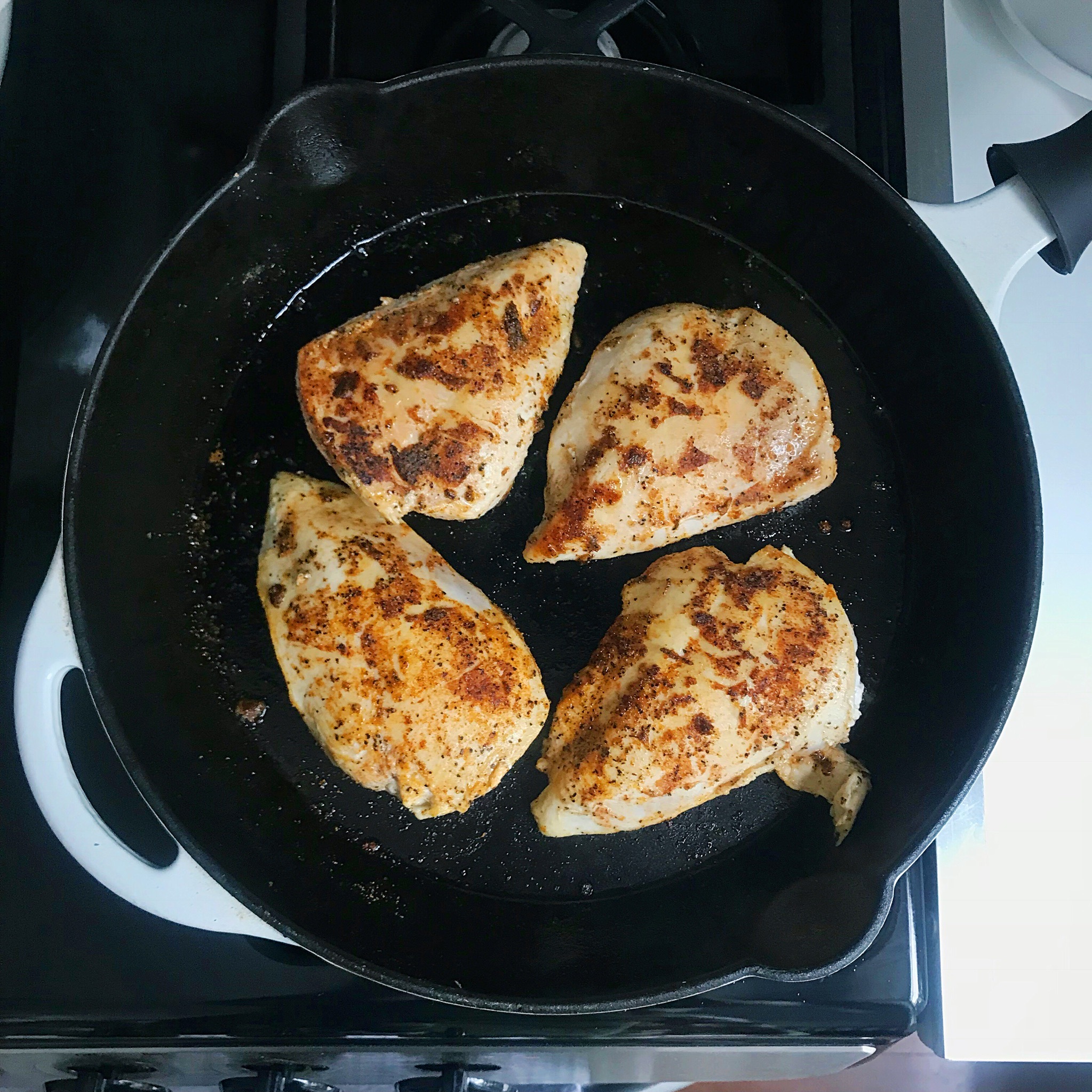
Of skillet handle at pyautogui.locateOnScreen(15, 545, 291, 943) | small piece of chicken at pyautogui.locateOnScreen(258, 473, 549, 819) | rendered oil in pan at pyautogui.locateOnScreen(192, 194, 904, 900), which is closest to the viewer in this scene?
skillet handle at pyautogui.locateOnScreen(15, 545, 291, 943)

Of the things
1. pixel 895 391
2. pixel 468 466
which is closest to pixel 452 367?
pixel 468 466

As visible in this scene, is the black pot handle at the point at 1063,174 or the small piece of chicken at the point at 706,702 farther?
the small piece of chicken at the point at 706,702

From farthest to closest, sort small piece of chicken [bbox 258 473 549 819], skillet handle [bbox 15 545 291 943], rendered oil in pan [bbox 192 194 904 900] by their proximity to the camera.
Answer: rendered oil in pan [bbox 192 194 904 900] < small piece of chicken [bbox 258 473 549 819] < skillet handle [bbox 15 545 291 943]

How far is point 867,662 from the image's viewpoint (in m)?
1.57

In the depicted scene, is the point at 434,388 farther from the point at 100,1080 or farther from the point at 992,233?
the point at 100,1080

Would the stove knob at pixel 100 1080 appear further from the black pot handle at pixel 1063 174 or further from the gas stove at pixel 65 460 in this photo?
the black pot handle at pixel 1063 174

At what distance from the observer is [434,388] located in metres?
1.39

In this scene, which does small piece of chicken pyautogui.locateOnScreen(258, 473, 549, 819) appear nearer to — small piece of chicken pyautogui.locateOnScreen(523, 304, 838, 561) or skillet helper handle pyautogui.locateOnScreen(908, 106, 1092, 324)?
small piece of chicken pyautogui.locateOnScreen(523, 304, 838, 561)

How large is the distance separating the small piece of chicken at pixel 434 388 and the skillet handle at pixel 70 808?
45cm

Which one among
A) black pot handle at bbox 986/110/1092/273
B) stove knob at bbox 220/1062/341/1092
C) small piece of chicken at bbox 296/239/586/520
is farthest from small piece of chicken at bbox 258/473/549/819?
black pot handle at bbox 986/110/1092/273

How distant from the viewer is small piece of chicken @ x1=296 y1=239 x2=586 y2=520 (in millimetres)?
1383

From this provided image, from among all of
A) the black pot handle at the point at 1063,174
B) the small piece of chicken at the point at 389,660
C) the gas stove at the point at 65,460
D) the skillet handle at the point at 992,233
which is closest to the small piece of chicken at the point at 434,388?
the small piece of chicken at the point at 389,660

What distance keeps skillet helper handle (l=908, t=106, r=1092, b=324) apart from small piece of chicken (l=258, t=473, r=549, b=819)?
0.89 metres

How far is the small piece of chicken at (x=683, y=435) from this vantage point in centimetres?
144
